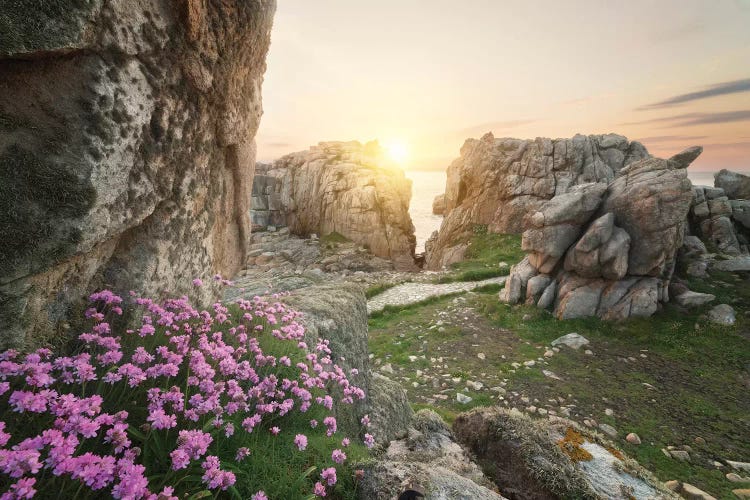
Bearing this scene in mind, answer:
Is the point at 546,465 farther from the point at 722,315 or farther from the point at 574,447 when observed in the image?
the point at 722,315

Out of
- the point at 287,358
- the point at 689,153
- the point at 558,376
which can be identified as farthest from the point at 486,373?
the point at 689,153

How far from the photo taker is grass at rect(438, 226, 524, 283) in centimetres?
3094

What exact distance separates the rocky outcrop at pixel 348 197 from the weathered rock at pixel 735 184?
33.6m

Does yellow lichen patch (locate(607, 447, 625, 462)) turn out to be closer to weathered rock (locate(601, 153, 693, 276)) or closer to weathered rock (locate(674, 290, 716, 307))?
weathered rock (locate(601, 153, 693, 276))

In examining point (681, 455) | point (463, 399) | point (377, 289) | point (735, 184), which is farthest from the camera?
point (735, 184)

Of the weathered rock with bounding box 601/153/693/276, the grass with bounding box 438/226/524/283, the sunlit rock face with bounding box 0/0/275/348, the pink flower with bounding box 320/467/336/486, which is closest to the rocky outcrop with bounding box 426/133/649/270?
the grass with bounding box 438/226/524/283

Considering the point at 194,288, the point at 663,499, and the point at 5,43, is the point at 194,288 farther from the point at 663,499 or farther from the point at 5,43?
the point at 663,499

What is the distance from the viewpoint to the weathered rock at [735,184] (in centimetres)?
3143

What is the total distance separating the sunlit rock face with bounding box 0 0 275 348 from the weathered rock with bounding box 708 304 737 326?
22050 mm

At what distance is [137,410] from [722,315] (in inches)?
917

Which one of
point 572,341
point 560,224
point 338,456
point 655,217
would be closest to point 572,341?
point 572,341

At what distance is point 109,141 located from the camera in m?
3.87

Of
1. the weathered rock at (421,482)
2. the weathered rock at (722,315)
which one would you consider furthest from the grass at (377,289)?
the weathered rock at (421,482)

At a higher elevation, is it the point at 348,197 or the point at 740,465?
the point at 348,197
